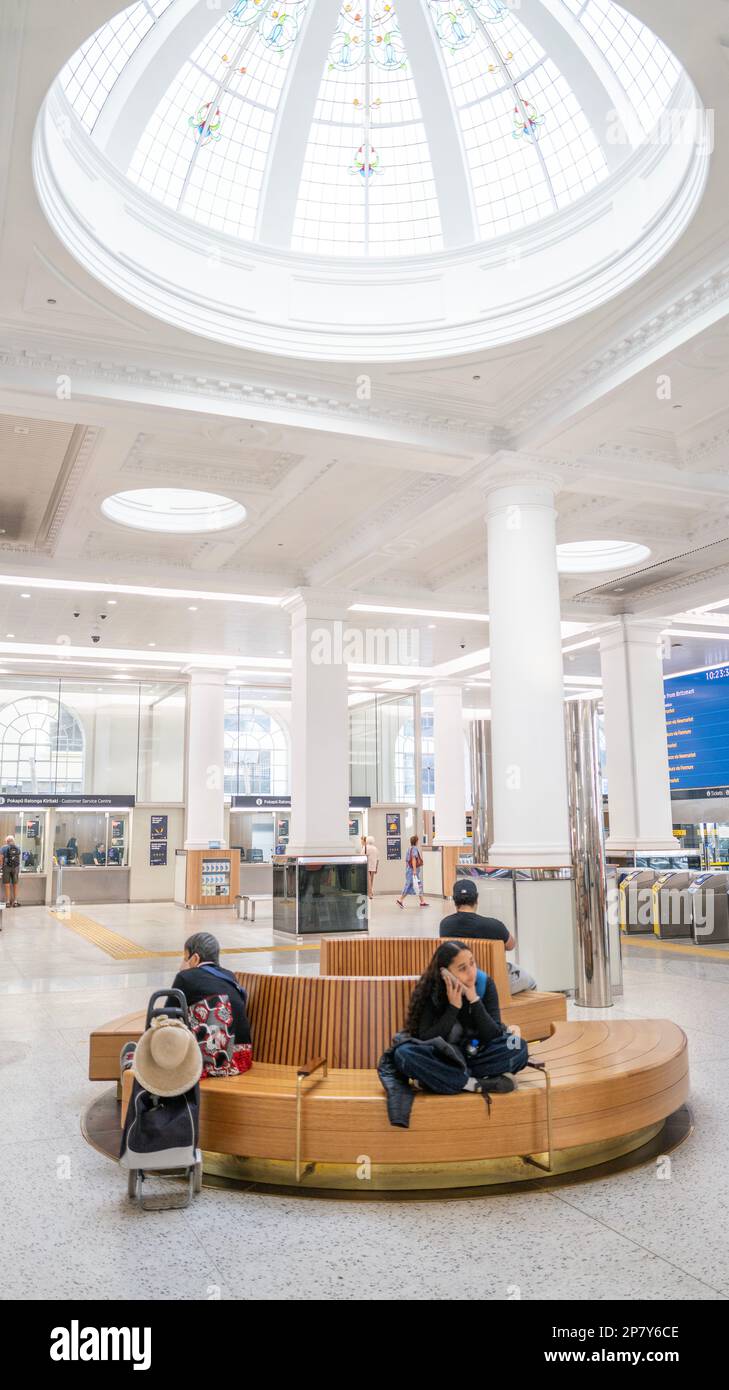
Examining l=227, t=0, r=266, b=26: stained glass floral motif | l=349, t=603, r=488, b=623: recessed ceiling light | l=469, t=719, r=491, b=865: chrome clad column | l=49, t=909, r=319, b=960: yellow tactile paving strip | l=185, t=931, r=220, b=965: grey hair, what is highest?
l=227, t=0, r=266, b=26: stained glass floral motif

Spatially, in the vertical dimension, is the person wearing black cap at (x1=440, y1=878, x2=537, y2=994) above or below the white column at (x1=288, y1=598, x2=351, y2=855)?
below

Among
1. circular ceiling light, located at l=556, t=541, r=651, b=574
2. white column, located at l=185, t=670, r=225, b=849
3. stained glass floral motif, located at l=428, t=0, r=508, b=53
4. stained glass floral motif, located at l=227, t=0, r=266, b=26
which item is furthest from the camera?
white column, located at l=185, t=670, r=225, b=849

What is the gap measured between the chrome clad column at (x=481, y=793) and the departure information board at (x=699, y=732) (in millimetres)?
11729

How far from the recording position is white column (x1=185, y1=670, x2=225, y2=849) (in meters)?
24.4

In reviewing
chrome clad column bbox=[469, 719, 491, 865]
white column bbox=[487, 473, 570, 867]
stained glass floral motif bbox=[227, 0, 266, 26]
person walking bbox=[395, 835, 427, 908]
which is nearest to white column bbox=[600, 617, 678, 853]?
person walking bbox=[395, 835, 427, 908]

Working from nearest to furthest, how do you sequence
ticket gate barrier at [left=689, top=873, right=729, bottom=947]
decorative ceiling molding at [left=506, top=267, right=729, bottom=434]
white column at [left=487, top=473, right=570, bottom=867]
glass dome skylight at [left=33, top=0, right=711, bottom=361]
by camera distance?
1. decorative ceiling molding at [left=506, top=267, right=729, bottom=434]
2. glass dome skylight at [left=33, top=0, right=711, bottom=361]
3. white column at [left=487, top=473, right=570, bottom=867]
4. ticket gate barrier at [left=689, top=873, right=729, bottom=947]

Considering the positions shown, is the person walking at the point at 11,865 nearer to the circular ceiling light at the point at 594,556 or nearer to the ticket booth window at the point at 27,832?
the ticket booth window at the point at 27,832

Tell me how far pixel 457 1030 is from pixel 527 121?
30.3 ft

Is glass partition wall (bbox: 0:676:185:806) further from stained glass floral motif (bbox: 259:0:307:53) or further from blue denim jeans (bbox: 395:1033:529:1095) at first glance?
blue denim jeans (bbox: 395:1033:529:1095)

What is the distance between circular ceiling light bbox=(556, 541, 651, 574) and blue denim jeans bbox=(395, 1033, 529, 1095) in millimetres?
12747

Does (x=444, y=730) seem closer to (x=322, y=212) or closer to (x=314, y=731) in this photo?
(x=314, y=731)

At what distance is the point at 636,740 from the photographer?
18812 millimetres

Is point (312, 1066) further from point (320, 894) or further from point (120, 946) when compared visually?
point (320, 894)

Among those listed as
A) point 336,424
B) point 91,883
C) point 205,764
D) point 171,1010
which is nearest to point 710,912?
point 336,424
